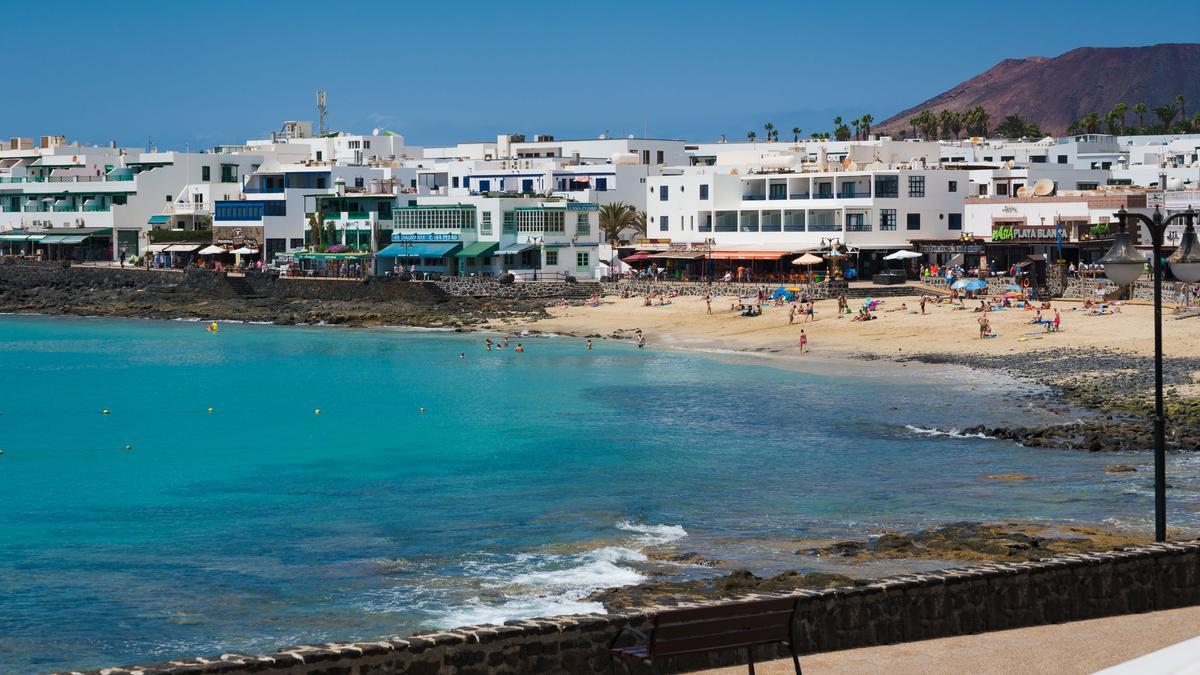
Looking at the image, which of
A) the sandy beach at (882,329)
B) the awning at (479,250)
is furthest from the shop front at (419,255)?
the sandy beach at (882,329)

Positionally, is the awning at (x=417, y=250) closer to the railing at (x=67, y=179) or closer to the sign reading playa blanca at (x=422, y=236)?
the sign reading playa blanca at (x=422, y=236)

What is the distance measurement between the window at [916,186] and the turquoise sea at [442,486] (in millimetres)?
23532

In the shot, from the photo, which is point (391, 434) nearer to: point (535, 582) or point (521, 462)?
point (521, 462)

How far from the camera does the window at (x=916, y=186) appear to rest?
7888 centimetres

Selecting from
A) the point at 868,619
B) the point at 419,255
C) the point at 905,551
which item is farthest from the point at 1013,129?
the point at 868,619

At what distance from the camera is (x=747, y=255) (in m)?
78.9

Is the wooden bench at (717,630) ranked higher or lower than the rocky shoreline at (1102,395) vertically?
higher

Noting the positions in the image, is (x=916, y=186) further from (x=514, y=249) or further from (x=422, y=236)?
(x=422, y=236)

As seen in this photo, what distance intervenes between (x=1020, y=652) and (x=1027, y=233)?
65417 millimetres

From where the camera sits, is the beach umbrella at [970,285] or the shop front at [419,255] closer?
the beach umbrella at [970,285]

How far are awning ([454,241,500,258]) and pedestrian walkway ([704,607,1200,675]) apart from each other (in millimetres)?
72801

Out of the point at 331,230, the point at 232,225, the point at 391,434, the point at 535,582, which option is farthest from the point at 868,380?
the point at 232,225

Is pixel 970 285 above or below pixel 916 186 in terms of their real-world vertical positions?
below

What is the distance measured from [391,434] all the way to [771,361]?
2008cm
